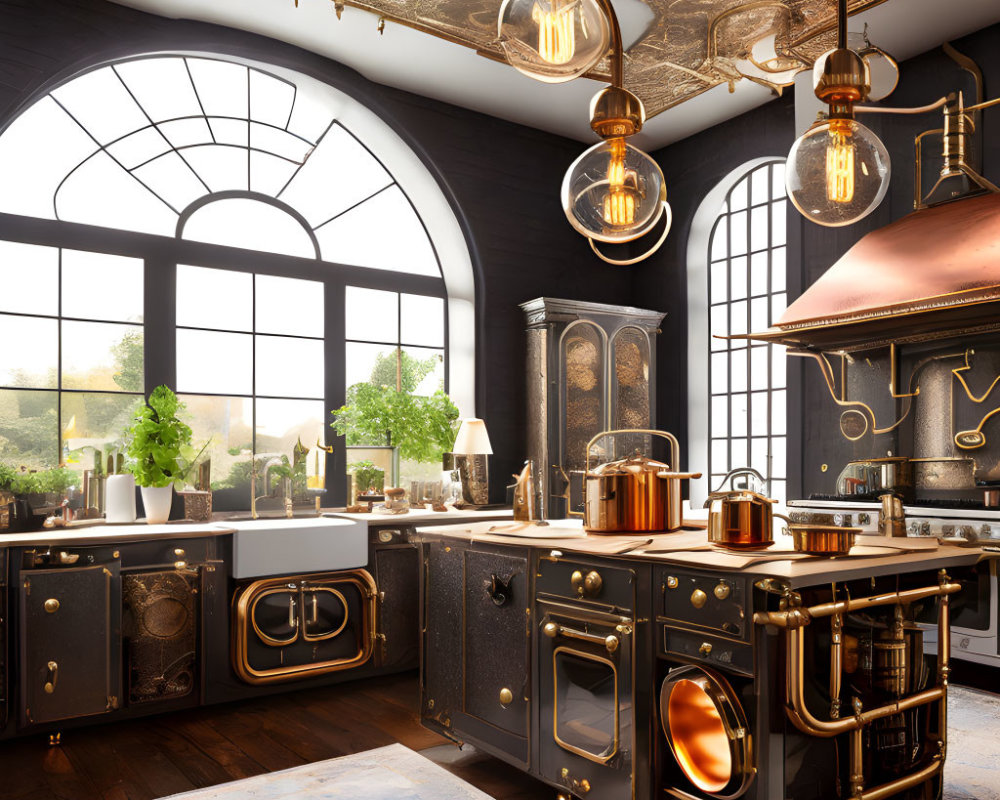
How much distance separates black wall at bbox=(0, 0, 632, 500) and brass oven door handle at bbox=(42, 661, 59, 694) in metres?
3.12

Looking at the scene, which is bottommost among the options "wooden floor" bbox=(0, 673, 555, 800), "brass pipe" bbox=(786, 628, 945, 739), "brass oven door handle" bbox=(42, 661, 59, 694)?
"wooden floor" bbox=(0, 673, 555, 800)

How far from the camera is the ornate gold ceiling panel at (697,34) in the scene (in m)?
2.62

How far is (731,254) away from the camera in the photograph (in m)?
6.49

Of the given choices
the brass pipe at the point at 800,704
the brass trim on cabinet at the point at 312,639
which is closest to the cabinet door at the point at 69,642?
the brass trim on cabinet at the point at 312,639

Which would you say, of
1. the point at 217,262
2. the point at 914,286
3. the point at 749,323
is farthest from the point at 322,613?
the point at 749,323

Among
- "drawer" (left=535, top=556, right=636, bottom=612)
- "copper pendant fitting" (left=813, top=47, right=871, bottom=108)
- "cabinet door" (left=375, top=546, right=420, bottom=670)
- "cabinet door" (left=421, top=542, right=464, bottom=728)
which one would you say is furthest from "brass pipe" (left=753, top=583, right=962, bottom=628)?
"cabinet door" (left=375, top=546, right=420, bottom=670)

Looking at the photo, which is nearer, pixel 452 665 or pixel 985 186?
pixel 452 665

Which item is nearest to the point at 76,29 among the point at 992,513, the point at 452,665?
the point at 452,665

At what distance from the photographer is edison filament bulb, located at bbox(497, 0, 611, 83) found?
60.8 inches

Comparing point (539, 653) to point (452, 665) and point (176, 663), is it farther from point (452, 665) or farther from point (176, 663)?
point (176, 663)

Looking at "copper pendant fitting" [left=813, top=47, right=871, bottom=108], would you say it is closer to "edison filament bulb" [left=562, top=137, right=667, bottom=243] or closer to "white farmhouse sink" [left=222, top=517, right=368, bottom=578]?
"edison filament bulb" [left=562, top=137, right=667, bottom=243]

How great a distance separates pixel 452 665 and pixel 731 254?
4388mm

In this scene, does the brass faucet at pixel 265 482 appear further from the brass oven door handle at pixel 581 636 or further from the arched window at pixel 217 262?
the brass oven door handle at pixel 581 636

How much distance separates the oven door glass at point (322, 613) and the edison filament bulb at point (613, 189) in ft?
9.81
